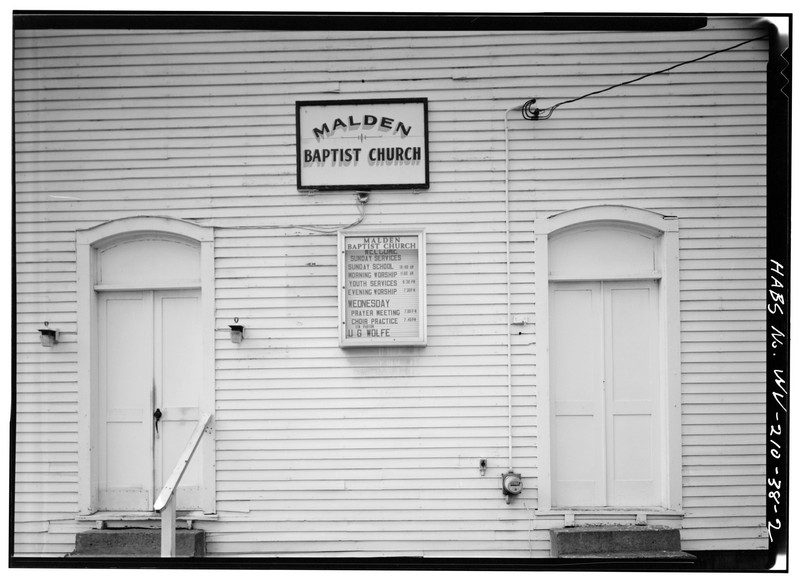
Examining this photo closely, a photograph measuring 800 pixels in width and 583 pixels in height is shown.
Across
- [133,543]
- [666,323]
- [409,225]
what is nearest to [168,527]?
[133,543]

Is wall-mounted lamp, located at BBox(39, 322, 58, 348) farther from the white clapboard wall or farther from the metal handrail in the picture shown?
the metal handrail

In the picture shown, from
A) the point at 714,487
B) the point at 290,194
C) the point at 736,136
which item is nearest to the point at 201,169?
the point at 290,194

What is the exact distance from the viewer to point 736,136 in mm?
6348

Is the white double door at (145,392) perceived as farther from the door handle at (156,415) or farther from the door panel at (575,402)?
the door panel at (575,402)

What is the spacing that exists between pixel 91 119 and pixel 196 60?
97 centimetres

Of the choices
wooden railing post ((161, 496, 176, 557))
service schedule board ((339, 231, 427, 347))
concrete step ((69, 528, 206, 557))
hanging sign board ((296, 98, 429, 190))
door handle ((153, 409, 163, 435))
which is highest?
hanging sign board ((296, 98, 429, 190))

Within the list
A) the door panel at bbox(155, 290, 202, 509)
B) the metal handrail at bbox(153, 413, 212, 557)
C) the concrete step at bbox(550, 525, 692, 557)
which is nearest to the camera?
the metal handrail at bbox(153, 413, 212, 557)

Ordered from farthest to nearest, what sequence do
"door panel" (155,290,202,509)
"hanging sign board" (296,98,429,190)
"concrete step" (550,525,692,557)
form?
"door panel" (155,290,202,509), "hanging sign board" (296,98,429,190), "concrete step" (550,525,692,557)

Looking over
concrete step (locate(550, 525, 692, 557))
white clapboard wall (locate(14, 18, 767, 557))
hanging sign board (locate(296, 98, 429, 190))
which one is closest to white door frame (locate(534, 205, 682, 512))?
white clapboard wall (locate(14, 18, 767, 557))

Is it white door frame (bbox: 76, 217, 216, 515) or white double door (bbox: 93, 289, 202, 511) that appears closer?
white door frame (bbox: 76, 217, 216, 515)

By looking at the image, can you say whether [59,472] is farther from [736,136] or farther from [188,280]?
[736,136]

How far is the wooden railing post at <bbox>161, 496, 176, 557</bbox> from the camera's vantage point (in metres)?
5.71

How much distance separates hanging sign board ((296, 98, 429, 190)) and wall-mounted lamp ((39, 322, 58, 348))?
2.29 metres

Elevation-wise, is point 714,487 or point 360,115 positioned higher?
point 360,115
